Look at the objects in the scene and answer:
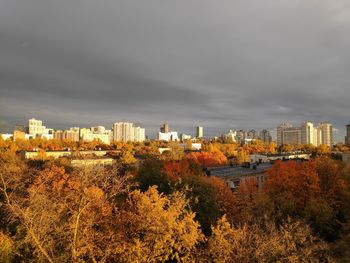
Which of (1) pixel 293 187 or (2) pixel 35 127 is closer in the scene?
(1) pixel 293 187

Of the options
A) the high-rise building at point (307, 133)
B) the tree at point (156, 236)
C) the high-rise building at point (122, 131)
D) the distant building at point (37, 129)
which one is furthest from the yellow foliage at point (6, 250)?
the high-rise building at point (122, 131)

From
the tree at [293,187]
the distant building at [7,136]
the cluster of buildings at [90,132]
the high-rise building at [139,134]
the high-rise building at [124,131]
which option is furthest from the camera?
the high-rise building at [139,134]

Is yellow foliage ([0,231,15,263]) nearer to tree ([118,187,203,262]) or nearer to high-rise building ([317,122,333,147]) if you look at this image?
tree ([118,187,203,262])

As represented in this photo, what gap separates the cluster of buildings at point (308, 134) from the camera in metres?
149

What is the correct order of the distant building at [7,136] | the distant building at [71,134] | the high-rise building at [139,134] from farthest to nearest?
the high-rise building at [139,134] → the distant building at [71,134] → the distant building at [7,136]

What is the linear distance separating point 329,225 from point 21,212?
77.3ft

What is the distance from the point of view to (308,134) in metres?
149

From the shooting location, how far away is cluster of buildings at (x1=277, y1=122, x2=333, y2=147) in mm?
149375

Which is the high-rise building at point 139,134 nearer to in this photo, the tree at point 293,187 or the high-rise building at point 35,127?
the high-rise building at point 35,127

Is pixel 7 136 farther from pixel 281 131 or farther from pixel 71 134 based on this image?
pixel 281 131

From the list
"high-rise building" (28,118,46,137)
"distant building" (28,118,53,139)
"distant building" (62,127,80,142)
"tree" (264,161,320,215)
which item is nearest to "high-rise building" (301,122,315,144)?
"distant building" (62,127,80,142)

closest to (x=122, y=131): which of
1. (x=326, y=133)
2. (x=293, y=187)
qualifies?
(x=326, y=133)

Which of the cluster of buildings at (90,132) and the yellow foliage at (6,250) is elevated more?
the cluster of buildings at (90,132)

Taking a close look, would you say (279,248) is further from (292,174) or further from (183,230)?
(292,174)
